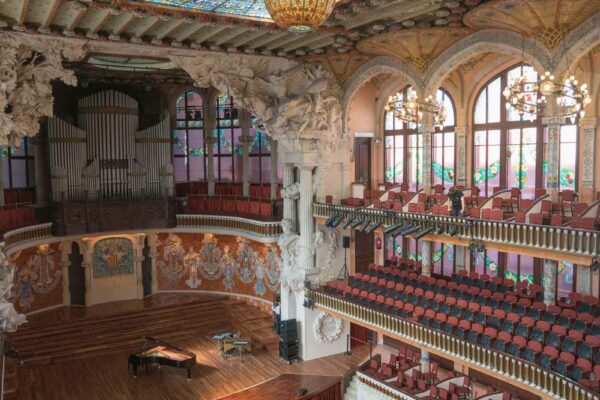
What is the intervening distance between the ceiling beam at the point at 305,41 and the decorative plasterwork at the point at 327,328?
29.2 feet

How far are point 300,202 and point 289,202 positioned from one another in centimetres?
48

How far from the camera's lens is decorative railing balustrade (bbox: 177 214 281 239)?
21.2 metres

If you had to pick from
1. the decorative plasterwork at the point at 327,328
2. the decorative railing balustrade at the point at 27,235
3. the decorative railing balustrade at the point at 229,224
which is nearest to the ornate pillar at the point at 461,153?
the decorative plasterwork at the point at 327,328

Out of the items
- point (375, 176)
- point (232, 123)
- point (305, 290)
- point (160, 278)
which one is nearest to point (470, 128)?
point (375, 176)

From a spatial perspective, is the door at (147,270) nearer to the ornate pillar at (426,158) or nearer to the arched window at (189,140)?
the arched window at (189,140)

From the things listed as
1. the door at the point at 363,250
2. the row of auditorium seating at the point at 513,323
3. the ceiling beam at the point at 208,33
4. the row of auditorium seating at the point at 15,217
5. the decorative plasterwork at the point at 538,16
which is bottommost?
the row of auditorium seating at the point at 513,323

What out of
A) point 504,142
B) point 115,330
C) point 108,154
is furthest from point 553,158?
point 108,154

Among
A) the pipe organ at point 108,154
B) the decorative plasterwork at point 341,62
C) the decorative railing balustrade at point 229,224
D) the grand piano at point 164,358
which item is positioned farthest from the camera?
the decorative railing balustrade at point 229,224

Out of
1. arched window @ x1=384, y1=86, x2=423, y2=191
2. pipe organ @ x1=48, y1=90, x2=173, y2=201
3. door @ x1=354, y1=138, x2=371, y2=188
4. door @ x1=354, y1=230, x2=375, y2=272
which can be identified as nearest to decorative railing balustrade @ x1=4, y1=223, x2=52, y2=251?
pipe organ @ x1=48, y1=90, x2=173, y2=201

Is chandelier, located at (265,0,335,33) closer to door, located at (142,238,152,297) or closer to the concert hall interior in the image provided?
the concert hall interior

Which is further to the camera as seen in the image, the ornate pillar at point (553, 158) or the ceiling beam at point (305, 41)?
the ceiling beam at point (305, 41)

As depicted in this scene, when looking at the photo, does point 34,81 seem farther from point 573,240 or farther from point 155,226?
point 573,240

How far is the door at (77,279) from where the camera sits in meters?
22.9

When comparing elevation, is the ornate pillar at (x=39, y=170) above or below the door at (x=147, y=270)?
above
